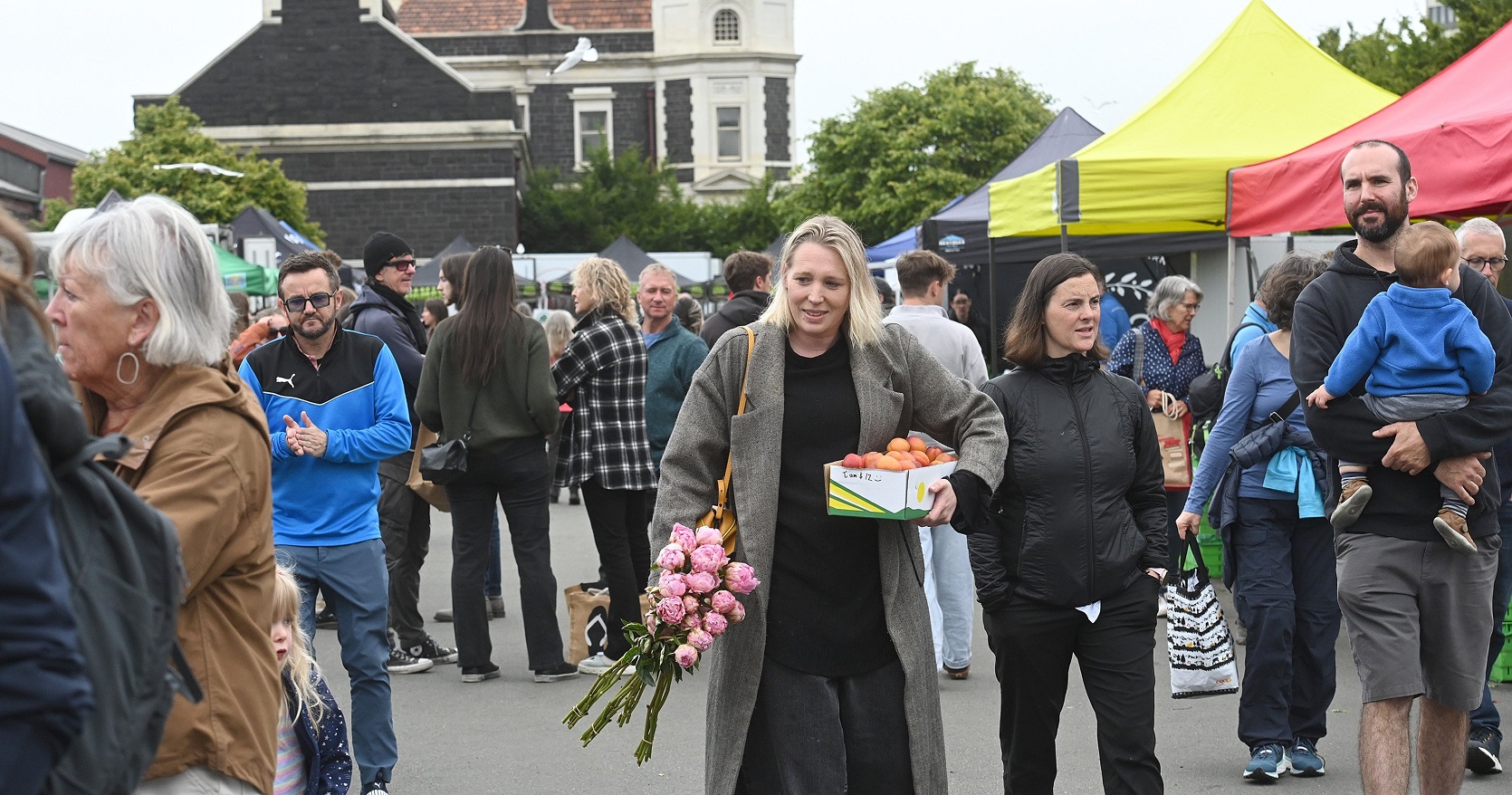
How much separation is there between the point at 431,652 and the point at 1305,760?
475cm

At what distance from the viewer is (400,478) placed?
822 cm

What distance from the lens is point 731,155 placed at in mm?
71125

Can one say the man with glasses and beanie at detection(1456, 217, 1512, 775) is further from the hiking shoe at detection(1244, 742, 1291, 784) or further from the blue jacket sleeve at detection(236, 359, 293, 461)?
the blue jacket sleeve at detection(236, 359, 293, 461)

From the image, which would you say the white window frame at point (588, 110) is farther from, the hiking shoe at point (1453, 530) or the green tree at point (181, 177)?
the hiking shoe at point (1453, 530)

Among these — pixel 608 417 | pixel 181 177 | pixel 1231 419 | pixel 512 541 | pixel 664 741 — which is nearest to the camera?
pixel 1231 419

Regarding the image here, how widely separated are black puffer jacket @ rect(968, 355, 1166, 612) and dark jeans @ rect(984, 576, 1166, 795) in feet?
0.23

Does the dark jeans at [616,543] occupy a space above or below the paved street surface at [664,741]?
above

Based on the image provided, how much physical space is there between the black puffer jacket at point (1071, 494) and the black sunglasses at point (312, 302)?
8.24 ft

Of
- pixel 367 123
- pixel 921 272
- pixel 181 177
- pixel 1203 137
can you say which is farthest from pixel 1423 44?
pixel 367 123

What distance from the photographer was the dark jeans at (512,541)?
737 centimetres

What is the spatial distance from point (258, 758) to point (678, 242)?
55.1 metres

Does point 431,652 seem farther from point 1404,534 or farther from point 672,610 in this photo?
point 1404,534

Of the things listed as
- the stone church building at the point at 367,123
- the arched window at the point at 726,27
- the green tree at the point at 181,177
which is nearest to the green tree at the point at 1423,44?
the green tree at the point at 181,177

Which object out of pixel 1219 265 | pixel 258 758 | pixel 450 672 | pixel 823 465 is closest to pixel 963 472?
pixel 823 465
